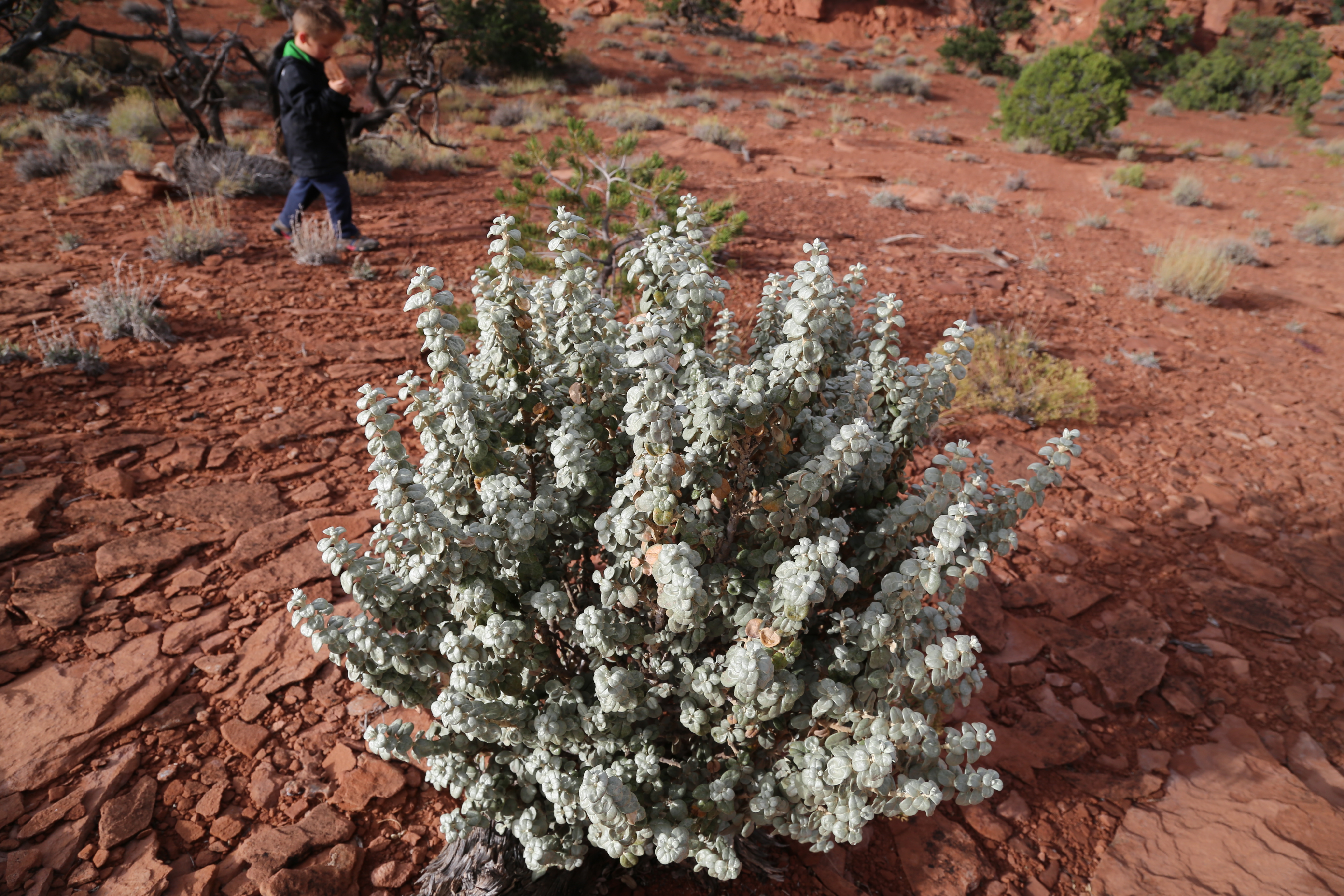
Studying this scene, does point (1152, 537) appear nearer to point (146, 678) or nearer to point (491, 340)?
point (491, 340)

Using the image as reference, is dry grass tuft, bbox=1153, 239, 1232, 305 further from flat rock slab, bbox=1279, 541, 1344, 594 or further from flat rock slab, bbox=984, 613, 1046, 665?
flat rock slab, bbox=984, 613, 1046, 665

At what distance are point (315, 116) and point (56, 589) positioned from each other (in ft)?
15.8

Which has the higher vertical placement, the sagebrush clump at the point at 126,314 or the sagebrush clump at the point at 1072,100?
the sagebrush clump at the point at 1072,100

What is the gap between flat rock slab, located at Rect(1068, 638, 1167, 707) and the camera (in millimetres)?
2721

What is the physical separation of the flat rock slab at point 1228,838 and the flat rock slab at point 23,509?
417cm

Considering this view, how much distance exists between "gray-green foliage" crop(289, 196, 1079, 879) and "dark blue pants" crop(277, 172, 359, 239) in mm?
5424

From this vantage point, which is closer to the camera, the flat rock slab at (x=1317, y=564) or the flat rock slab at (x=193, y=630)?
the flat rock slab at (x=193, y=630)

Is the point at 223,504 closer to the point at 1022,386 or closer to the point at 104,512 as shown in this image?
the point at 104,512

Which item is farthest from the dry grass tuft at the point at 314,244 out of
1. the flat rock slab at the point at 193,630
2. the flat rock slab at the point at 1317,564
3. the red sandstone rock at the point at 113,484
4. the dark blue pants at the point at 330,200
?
the flat rock slab at the point at 1317,564

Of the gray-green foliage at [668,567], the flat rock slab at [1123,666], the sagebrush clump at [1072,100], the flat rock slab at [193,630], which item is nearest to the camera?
the gray-green foliage at [668,567]

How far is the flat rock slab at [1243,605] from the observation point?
3082 millimetres

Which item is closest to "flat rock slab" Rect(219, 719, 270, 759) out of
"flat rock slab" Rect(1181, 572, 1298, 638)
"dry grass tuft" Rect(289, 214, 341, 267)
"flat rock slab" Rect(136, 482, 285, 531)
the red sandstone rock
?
"flat rock slab" Rect(136, 482, 285, 531)

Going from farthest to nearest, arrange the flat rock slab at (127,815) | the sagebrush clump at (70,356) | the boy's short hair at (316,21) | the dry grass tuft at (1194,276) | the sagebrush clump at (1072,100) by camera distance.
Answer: the sagebrush clump at (1072,100) → the dry grass tuft at (1194,276) → the boy's short hair at (316,21) → the sagebrush clump at (70,356) → the flat rock slab at (127,815)

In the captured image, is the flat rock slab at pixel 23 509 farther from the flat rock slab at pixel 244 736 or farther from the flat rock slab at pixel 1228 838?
the flat rock slab at pixel 1228 838
